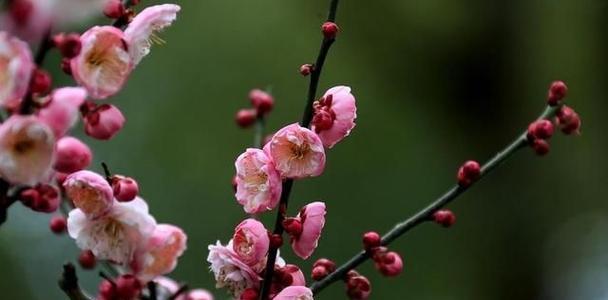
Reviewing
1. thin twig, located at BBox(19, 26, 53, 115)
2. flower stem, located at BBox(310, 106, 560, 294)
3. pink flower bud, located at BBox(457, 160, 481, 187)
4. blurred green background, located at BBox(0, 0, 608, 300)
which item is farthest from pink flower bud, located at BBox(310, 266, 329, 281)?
blurred green background, located at BBox(0, 0, 608, 300)

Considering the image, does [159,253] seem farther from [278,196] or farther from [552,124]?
[552,124]

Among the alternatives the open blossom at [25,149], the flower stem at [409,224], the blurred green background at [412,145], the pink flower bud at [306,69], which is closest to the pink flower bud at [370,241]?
the flower stem at [409,224]

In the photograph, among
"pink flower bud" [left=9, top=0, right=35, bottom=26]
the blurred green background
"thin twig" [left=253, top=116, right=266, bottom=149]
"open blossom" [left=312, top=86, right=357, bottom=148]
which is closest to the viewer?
"pink flower bud" [left=9, top=0, right=35, bottom=26]

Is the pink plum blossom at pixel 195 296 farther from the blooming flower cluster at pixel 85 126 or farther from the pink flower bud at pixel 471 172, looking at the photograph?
the pink flower bud at pixel 471 172

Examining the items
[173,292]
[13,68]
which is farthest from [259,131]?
[13,68]

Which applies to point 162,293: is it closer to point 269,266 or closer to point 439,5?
point 269,266

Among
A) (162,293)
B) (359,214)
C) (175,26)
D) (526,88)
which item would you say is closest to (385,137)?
(359,214)

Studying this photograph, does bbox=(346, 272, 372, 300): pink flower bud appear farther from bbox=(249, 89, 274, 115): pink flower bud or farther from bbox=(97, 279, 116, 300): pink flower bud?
bbox=(249, 89, 274, 115): pink flower bud

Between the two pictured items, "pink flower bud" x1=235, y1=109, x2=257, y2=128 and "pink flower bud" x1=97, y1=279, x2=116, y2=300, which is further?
"pink flower bud" x1=235, y1=109, x2=257, y2=128
